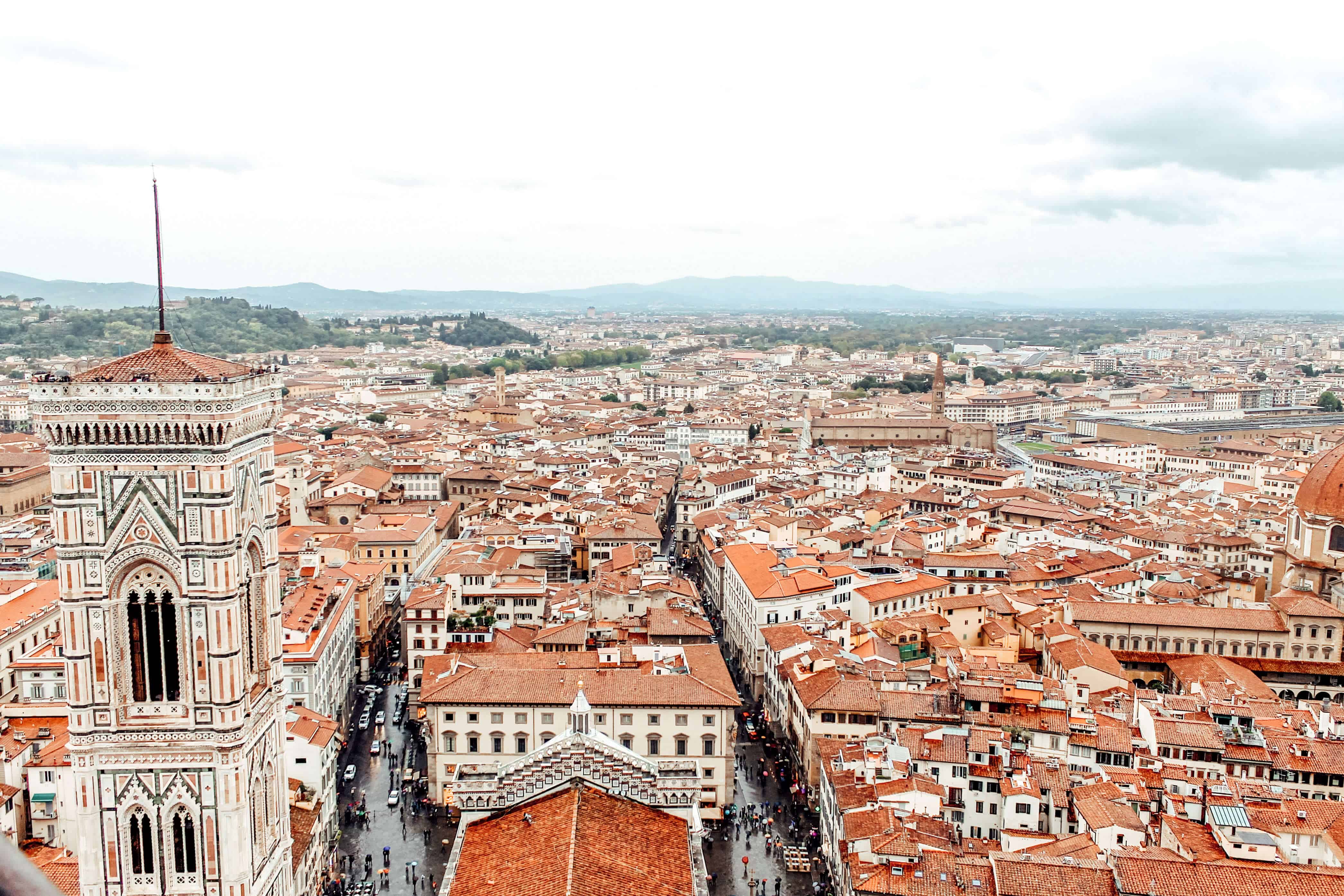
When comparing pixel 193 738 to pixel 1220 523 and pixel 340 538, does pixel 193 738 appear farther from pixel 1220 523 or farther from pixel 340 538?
pixel 1220 523

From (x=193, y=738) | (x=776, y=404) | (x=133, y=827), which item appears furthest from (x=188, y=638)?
(x=776, y=404)

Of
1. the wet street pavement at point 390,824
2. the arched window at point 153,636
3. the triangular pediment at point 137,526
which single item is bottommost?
the wet street pavement at point 390,824

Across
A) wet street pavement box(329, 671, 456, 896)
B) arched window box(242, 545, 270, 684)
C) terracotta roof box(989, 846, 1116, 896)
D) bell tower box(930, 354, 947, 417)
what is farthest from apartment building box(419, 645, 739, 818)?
bell tower box(930, 354, 947, 417)

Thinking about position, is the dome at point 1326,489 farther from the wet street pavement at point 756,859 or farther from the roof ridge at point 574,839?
the roof ridge at point 574,839

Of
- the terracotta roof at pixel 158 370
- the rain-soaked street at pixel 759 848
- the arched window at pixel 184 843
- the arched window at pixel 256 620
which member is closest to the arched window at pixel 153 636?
the arched window at pixel 256 620

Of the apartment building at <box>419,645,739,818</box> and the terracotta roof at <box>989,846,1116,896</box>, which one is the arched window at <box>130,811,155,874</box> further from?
the apartment building at <box>419,645,739,818</box>
